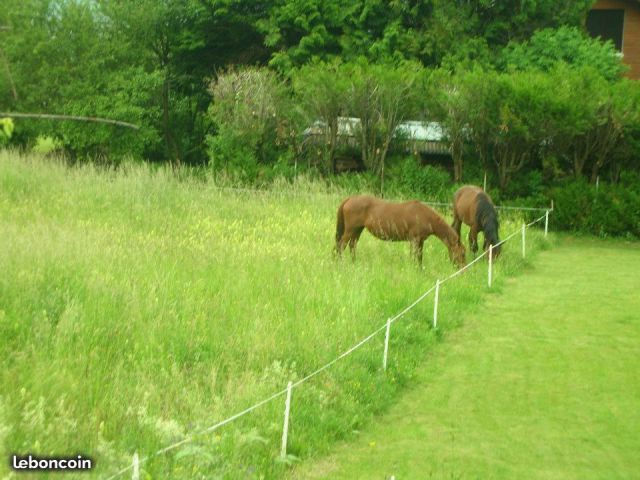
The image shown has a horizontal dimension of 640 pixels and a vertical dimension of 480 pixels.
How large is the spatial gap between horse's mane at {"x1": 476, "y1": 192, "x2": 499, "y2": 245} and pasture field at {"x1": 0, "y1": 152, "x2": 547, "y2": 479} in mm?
749

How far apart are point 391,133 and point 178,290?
50.4ft

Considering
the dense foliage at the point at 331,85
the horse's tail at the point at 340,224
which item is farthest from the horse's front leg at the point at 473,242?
the dense foliage at the point at 331,85

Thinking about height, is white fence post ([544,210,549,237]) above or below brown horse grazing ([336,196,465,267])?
below

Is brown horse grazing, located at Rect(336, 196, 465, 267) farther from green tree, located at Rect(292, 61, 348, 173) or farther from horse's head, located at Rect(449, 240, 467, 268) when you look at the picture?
green tree, located at Rect(292, 61, 348, 173)

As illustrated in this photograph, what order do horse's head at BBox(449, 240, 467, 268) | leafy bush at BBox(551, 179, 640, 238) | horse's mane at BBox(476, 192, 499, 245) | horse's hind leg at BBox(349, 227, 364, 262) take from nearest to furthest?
horse's hind leg at BBox(349, 227, 364, 262)
horse's head at BBox(449, 240, 467, 268)
horse's mane at BBox(476, 192, 499, 245)
leafy bush at BBox(551, 179, 640, 238)

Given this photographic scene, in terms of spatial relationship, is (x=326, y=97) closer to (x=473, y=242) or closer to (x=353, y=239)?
(x=473, y=242)

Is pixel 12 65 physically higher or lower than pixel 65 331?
higher

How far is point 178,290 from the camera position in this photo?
1087 cm

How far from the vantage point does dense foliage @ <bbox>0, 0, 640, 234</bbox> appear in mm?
23500

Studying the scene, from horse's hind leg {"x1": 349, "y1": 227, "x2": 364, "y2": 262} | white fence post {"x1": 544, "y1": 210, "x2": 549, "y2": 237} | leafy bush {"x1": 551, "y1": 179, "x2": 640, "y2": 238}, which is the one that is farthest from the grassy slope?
leafy bush {"x1": 551, "y1": 179, "x2": 640, "y2": 238}

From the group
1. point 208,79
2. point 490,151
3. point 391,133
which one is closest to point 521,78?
point 490,151

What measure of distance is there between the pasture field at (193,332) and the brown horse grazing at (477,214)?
0.71 m

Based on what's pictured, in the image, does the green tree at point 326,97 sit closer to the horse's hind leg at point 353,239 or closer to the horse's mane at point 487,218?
the horse's mane at point 487,218

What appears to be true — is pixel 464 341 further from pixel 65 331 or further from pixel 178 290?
pixel 65 331
